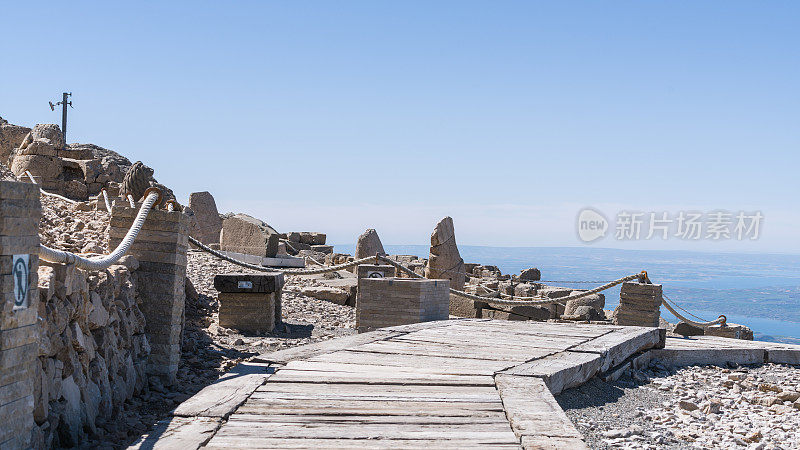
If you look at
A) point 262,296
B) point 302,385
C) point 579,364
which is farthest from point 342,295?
point 302,385

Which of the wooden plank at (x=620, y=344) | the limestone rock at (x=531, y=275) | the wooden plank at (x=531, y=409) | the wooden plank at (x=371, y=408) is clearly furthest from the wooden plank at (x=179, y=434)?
the limestone rock at (x=531, y=275)

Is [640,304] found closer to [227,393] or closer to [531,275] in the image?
[227,393]

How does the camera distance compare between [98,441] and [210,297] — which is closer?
[98,441]

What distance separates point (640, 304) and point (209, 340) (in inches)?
275

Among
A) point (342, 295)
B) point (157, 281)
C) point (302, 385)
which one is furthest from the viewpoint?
point (342, 295)

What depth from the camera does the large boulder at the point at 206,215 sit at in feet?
74.6

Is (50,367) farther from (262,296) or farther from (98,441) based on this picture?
(262,296)

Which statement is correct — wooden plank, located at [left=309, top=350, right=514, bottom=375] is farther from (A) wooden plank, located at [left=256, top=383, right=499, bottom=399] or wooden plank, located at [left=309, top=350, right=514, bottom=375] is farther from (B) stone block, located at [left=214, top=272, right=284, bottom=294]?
(B) stone block, located at [left=214, top=272, right=284, bottom=294]

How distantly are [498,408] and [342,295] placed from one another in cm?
899

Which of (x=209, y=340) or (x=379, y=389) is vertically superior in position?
(x=379, y=389)

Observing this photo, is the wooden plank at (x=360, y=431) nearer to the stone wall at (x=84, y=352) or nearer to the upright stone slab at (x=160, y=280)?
the stone wall at (x=84, y=352)

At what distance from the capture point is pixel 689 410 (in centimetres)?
682

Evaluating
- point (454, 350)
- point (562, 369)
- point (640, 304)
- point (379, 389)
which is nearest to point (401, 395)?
point (379, 389)

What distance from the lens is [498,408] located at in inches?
Answer: 166
